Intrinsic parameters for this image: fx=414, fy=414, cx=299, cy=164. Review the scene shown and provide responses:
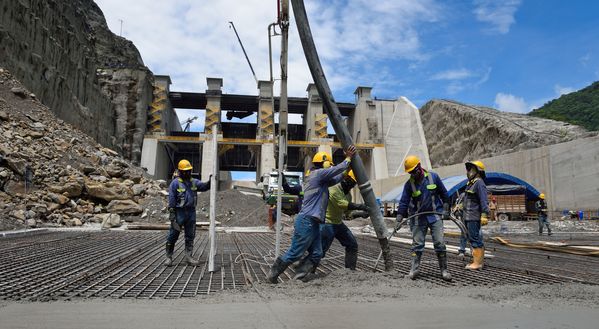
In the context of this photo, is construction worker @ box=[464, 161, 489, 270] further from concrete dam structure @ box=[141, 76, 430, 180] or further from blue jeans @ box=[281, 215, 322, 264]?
concrete dam structure @ box=[141, 76, 430, 180]

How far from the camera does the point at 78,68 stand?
84.5 feet

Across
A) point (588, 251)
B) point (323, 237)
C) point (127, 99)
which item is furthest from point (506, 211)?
point (127, 99)

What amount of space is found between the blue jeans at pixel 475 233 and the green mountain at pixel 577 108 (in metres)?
45.9

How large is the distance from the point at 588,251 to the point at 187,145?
118ft

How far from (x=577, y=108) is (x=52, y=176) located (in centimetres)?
5536

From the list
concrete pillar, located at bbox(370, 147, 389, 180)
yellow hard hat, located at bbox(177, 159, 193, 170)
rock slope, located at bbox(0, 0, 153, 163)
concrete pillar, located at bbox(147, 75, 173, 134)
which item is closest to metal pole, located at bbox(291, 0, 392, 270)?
yellow hard hat, located at bbox(177, 159, 193, 170)

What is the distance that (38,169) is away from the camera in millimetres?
13289

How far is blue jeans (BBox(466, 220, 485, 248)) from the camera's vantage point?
502 cm

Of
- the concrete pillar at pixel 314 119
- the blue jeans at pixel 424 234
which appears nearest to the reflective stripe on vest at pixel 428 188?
the blue jeans at pixel 424 234

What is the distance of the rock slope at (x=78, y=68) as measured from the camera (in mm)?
18922

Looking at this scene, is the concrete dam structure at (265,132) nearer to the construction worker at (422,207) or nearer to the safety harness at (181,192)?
the safety harness at (181,192)

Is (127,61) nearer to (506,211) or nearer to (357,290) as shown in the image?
(506,211)

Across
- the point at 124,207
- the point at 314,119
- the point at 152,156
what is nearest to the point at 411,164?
the point at 124,207

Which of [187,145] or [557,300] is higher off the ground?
[187,145]
